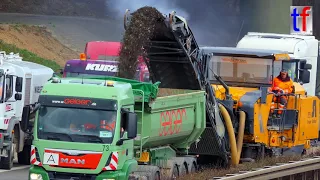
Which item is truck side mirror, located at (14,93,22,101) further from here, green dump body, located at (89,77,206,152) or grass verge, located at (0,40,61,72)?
grass verge, located at (0,40,61,72)

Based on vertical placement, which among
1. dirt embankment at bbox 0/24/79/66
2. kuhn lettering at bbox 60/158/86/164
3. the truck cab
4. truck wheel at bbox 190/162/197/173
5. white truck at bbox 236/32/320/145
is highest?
dirt embankment at bbox 0/24/79/66

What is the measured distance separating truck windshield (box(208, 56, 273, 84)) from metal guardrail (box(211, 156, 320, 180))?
4.18 m

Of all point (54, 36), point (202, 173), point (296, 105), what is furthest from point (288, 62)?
point (54, 36)

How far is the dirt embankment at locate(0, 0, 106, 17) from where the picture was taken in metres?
55.9

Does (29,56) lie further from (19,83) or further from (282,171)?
(282,171)

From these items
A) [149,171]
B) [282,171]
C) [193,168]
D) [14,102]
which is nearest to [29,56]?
[14,102]

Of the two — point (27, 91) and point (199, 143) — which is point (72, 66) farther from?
point (199, 143)

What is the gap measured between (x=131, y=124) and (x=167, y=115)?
2409mm

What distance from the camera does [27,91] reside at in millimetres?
25594

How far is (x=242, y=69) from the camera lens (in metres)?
25.3

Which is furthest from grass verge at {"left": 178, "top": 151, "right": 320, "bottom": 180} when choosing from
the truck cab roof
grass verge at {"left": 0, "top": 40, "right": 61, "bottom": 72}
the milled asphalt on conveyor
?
the milled asphalt on conveyor

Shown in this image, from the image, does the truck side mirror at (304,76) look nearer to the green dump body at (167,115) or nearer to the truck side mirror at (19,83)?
the green dump body at (167,115)

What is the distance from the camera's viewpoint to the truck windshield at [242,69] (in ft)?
82.7

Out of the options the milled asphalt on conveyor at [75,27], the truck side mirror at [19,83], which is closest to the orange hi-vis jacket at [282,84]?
the truck side mirror at [19,83]
